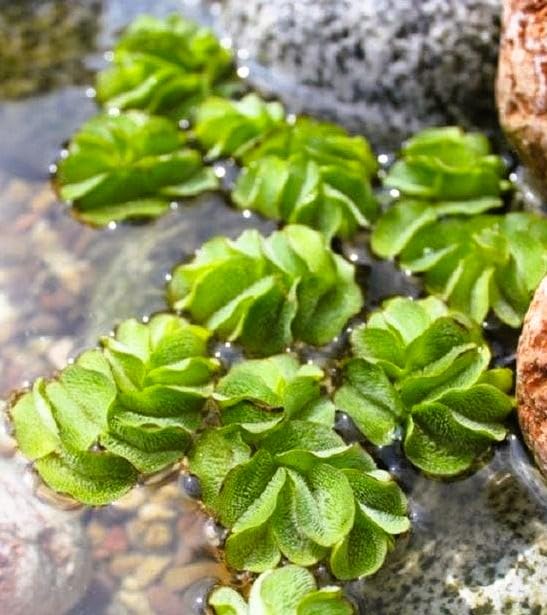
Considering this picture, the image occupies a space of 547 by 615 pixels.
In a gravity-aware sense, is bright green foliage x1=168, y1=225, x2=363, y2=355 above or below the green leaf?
above

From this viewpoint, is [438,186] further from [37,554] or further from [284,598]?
[37,554]

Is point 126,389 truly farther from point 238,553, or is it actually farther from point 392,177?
point 392,177

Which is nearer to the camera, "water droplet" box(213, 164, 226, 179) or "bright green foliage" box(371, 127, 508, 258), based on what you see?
"bright green foliage" box(371, 127, 508, 258)

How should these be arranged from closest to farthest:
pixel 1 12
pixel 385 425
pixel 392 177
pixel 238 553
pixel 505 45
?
pixel 238 553
pixel 385 425
pixel 505 45
pixel 392 177
pixel 1 12

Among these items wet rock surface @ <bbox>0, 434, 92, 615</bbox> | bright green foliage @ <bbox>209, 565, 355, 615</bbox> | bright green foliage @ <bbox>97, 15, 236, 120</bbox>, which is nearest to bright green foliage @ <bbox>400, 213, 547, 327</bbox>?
bright green foliage @ <bbox>209, 565, 355, 615</bbox>

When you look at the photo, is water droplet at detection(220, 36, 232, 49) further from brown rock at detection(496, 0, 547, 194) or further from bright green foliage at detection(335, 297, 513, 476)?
bright green foliage at detection(335, 297, 513, 476)

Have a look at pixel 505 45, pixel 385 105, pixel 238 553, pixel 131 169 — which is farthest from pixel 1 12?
pixel 238 553

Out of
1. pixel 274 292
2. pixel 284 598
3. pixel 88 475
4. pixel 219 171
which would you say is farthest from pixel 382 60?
pixel 284 598
